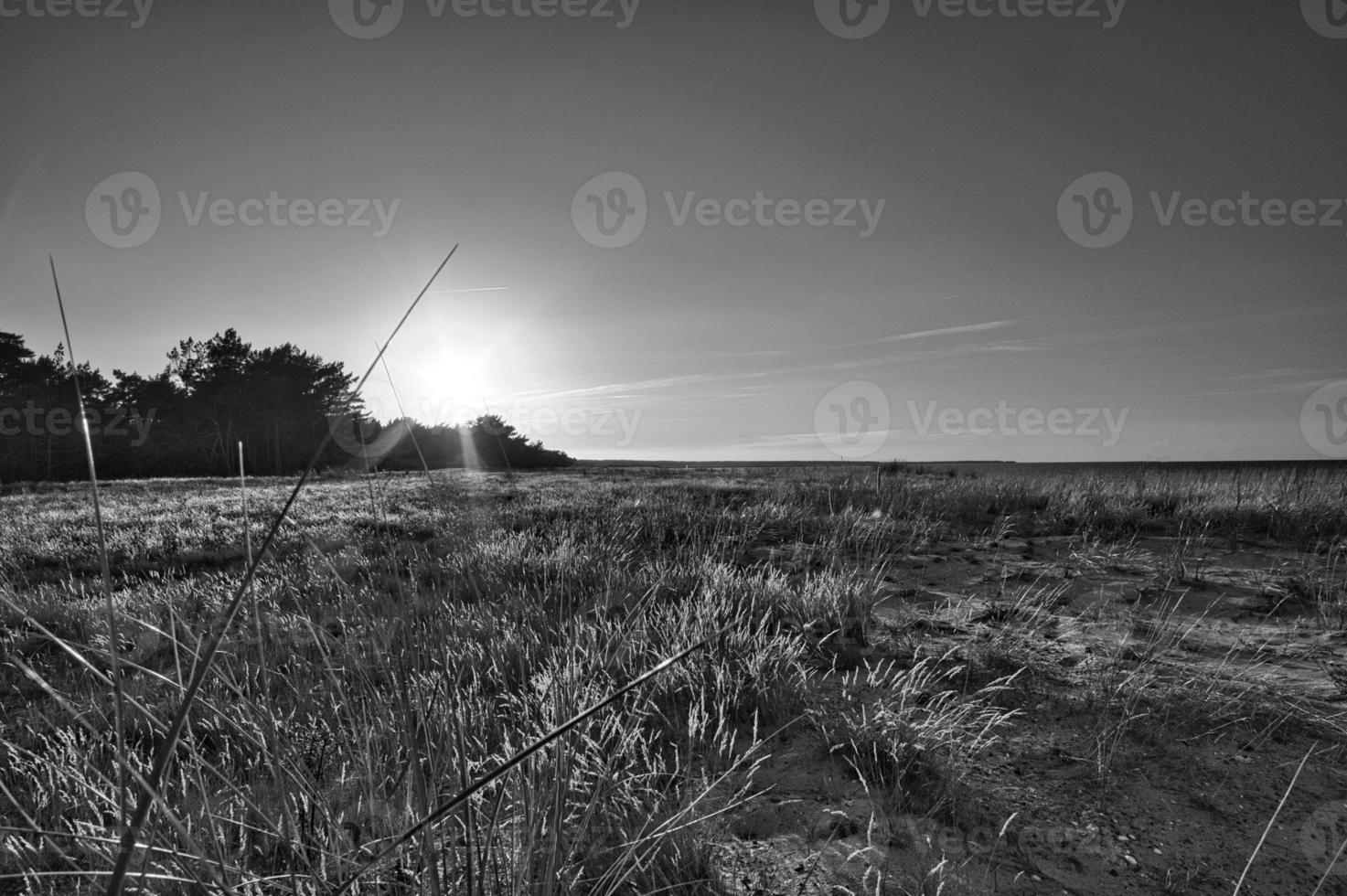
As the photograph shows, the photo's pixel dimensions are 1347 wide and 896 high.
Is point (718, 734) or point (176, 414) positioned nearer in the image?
point (718, 734)

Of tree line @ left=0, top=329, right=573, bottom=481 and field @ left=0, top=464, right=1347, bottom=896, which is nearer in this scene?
field @ left=0, top=464, right=1347, bottom=896

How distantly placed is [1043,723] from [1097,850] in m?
0.75

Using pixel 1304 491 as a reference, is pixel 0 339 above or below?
above

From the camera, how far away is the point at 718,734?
77.5 inches

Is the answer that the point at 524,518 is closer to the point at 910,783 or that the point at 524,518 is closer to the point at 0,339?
the point at 910,783

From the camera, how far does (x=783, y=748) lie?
7.68 feet

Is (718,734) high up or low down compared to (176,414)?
down

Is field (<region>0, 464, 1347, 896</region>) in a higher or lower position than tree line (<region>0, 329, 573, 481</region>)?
lower

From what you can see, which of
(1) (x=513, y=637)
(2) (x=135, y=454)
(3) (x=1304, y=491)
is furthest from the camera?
(2) (x=135, y=454)

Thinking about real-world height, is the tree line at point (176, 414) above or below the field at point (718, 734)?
above

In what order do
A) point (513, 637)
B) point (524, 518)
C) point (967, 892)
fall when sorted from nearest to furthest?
point (967, 892) → point (513, 637) → point (524, 518)

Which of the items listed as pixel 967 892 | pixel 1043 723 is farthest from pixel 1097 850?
pixel 1043 723

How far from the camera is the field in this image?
4.97 feet

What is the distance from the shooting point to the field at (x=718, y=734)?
1516mm
